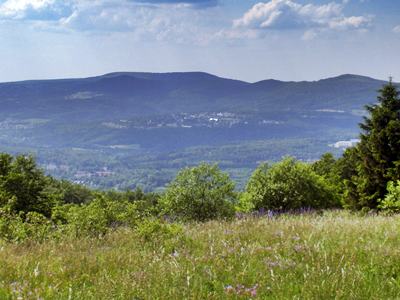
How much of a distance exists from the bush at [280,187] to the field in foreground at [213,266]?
1767 cm

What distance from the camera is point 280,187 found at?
25.9 m

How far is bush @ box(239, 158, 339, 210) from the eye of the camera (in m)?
25.6

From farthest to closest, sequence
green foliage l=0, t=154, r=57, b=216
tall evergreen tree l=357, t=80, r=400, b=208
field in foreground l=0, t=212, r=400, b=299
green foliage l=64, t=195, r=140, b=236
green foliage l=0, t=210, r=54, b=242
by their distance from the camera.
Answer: tall evergreen tree l=357, t=80, r=400, b=208, green foliage l=0, t=154, r=57, b=216, green foliage l=64, t=195, r=140, b=236, green foliage l=0, t=210, r=54, b=242, field in foreground l=0, t=212, r=400, b=299

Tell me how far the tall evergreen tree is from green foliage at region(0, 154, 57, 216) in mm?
21941

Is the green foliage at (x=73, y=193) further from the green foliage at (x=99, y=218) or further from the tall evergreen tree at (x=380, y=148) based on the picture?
the green foliage at (x=99, y=218)

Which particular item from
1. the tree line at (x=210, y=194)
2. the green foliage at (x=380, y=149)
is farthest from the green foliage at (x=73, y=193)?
the green foliage at (x=380, y=149)

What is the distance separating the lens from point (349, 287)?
458cm

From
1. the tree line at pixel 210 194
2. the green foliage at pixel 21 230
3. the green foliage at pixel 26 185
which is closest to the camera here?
the green foliage at pixel 21 230

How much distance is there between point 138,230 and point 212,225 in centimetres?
187

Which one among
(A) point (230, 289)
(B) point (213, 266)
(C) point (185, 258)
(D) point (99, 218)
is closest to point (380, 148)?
(D) point (99, 218)

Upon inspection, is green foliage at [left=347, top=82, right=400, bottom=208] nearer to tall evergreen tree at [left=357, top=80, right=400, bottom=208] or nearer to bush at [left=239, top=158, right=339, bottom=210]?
tall evergreen tree at [left=357, top=80, right=400, bottom=208]

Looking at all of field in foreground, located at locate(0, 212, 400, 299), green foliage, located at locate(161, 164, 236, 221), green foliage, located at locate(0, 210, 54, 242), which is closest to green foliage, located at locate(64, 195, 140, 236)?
green foliage, located at locate(0, 210, 54, 242)

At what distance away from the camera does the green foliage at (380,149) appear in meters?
36.2

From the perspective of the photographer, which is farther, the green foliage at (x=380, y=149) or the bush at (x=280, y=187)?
the green foliage at (x=380, y=149)
